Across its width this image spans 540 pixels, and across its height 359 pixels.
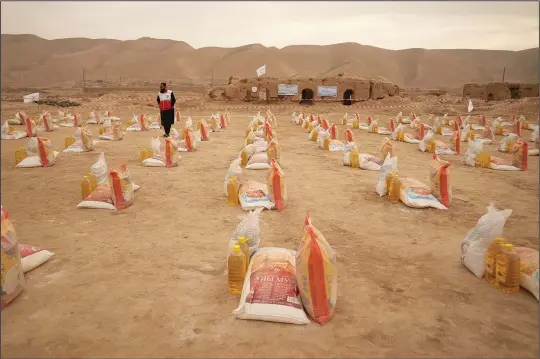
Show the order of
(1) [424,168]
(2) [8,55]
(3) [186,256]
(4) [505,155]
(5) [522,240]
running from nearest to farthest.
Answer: (3) [186,256] < (5) [522,240] < (1) [424,168] < (4) [505,155] < (2) [8,55]

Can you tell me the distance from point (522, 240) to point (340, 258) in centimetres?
190

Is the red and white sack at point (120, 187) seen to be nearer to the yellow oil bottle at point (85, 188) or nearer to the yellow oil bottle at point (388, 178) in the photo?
the yellow oil bottle at point (85, 188)

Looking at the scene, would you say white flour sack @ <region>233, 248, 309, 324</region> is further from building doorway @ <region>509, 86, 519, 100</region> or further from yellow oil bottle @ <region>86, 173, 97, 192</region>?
building doorway @ <region>509, 86, 519, 100</region>

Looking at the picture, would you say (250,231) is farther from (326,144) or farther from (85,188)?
(326,144)

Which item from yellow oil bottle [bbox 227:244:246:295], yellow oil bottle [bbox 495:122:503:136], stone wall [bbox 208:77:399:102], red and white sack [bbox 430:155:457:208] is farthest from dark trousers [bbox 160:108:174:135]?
stone wall [bbox 208:77:399:102]

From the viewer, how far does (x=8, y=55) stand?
163 ft

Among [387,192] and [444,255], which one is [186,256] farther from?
[387,192]

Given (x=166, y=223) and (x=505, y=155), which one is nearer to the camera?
(x=166, y=223)

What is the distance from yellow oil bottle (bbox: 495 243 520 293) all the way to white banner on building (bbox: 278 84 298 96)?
1785cm

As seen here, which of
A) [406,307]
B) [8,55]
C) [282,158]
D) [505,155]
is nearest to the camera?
[406,307]

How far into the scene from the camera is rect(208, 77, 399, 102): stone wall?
19.7m

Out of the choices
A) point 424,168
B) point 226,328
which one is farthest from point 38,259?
point 424,168

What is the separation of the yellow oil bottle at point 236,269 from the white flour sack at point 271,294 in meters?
0.07

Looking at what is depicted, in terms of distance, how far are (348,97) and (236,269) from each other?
19067mm
